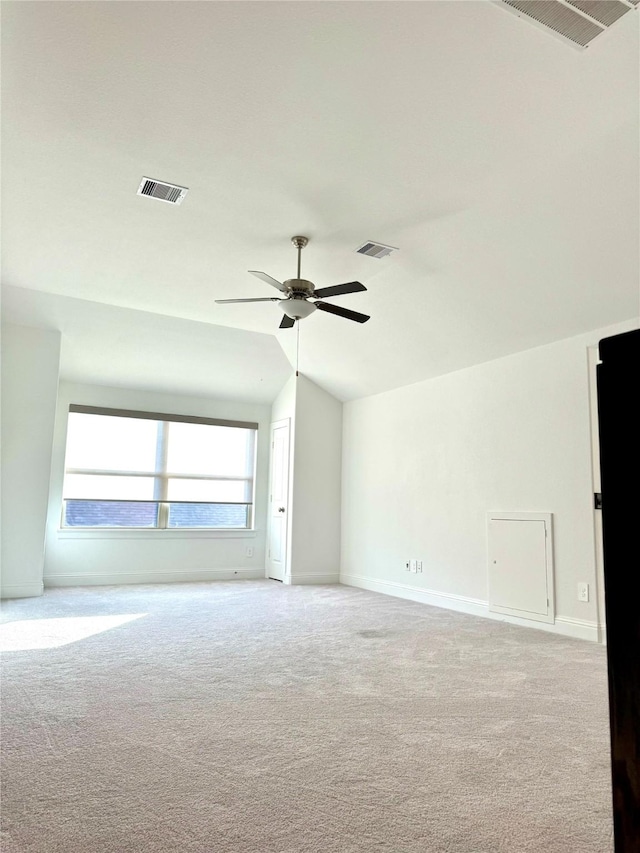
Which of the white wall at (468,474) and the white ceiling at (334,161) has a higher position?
the white ceiling at (334,161)

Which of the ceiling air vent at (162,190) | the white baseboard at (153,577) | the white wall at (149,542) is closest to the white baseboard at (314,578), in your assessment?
the white baseboard at (153,577)

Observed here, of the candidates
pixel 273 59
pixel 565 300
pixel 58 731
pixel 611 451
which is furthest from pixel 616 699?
pixel 565 300

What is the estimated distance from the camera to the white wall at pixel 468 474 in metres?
4.51

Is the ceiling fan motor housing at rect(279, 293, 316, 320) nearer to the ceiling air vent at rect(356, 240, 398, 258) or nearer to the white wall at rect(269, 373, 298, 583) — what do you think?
the ceiling air vent at rect(356, 240, 398, 258)

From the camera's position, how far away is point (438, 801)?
6.17ft

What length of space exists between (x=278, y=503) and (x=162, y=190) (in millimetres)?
4776

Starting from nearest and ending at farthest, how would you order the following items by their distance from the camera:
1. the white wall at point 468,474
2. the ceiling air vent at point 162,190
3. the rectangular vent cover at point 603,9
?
the rectangular vent cover at point 603,9 → the ceiling air vent at point 162,190 → the white wall at point 468,474

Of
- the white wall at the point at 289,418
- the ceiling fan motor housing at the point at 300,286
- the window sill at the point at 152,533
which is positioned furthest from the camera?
the white wall at the point at 289,418

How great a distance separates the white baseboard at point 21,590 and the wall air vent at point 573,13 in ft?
19.3

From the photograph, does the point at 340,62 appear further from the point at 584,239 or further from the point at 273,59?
the point at 584,239

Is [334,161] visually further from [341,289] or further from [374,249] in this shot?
[374,249]

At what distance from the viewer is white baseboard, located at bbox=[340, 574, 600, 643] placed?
14.2 ft

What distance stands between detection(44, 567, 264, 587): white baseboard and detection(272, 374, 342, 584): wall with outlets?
2.74 ft

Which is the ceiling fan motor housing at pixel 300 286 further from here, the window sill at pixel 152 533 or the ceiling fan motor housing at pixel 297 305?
the window sill at pixel 152 533
